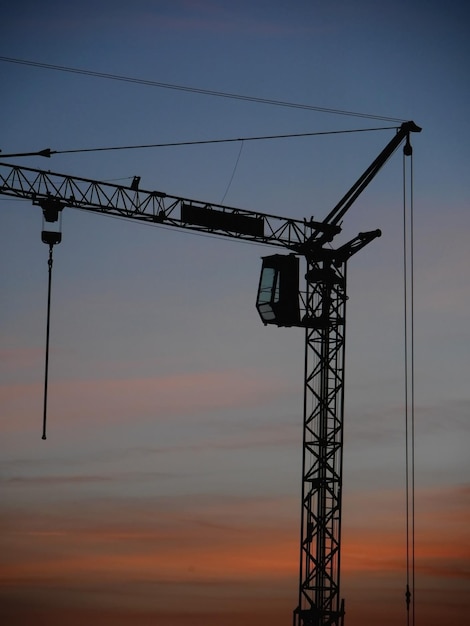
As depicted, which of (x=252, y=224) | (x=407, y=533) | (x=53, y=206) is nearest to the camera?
(x=53, y=206)

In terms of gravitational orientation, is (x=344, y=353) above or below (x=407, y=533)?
above

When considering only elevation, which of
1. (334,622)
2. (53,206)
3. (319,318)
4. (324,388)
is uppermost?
(53,206)

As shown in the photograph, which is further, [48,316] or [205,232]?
[205,232]

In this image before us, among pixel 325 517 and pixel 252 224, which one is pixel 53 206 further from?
pixel 325 517

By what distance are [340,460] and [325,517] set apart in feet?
8.52

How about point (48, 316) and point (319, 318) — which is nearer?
point (48, 316)

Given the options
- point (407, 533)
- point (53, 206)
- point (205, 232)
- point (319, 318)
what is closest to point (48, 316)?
point (53, 206)

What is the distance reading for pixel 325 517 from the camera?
5075 centimetres

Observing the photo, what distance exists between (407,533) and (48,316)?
20640mm

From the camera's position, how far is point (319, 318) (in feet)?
169

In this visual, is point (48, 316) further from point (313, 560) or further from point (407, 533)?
point (407, 533)

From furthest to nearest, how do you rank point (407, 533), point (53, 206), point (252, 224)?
point (407, 533) < point (252, 224) < point (53, 206)

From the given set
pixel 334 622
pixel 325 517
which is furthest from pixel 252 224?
pixel 334 622

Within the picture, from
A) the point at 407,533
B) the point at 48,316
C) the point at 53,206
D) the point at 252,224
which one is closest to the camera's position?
the point at 48,316
